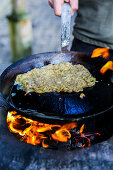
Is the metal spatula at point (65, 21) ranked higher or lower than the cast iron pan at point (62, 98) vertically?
higher

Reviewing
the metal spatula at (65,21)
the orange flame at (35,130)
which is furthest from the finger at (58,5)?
the orange flame at (35,130)

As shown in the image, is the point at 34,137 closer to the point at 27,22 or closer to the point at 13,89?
the point at 13,89

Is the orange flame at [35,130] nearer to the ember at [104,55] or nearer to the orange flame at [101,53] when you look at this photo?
the ember at [104,55]

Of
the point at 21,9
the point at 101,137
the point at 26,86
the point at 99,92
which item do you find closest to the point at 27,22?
the point at 21,9

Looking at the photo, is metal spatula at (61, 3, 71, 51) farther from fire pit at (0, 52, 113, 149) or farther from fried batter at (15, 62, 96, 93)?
fire pit at (0, 52, 113, 149)

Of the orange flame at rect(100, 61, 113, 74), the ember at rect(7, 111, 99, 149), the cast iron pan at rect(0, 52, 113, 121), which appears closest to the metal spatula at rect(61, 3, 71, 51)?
the cast iron pan at rect(0, 52, 113, 121)

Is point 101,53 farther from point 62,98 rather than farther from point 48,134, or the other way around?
point 48,134

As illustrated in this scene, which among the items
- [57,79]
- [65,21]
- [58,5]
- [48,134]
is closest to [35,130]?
[48,134]
